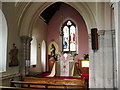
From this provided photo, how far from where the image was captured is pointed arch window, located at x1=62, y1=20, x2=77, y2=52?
13.4m

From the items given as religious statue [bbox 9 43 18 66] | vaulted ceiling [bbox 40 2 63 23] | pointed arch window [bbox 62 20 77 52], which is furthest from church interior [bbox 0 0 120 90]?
pointed arch window [bbox 62 20 77 52]

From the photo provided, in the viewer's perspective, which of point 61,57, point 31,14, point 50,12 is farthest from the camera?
point 50,12

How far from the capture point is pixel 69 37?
13555 mm

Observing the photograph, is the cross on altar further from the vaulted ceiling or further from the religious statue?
the vaulted ceiling

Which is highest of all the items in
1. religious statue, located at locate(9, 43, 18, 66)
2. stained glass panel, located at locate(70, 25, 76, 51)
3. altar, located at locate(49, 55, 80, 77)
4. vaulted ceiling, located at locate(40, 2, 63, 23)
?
vaulted ceiling, located at locate(40, 2, 63, 23)

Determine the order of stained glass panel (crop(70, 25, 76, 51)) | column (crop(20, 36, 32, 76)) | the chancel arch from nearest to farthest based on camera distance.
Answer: the chancel arch < column (crop(20, 36, 32, 76)) < stained glass panel (crop(70, 25, 76, 51))

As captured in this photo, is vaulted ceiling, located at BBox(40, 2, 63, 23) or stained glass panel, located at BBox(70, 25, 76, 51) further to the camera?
stained glass panel, located at BBox(70, 25, 76, 51)

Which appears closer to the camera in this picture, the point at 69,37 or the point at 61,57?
the point at 61,57

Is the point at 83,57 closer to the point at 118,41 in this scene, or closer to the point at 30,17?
the point at 30,17

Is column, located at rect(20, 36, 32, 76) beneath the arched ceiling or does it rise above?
beneath

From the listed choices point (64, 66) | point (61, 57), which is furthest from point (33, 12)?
point (64, 66)

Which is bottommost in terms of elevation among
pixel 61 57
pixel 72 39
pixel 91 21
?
pixel 61 57

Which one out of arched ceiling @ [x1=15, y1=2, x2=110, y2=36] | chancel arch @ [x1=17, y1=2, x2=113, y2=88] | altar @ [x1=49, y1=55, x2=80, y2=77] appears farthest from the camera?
altar @ [x1=49, y1=55, x2=80, y2=77]

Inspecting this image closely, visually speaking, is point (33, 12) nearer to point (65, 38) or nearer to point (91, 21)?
point (91, 21)
